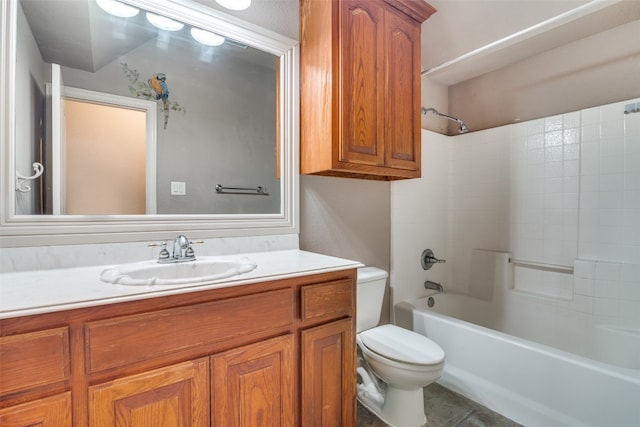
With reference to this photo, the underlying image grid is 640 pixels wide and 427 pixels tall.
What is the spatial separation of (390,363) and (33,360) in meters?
1.27

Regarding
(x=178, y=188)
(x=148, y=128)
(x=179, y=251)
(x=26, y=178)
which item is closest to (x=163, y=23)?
(x=148, y=128)

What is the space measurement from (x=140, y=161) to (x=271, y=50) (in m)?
0.85

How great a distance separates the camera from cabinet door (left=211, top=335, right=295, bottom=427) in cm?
91

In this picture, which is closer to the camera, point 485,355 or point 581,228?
point 485,355

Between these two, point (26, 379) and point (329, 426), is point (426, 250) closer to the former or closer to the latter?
point (329, 426)

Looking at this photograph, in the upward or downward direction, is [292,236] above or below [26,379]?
above

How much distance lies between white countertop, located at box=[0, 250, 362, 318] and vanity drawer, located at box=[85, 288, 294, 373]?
0.19 ft

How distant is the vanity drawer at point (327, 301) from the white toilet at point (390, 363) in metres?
0.42

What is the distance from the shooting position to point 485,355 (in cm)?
164

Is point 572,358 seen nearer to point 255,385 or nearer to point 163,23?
point 255,385

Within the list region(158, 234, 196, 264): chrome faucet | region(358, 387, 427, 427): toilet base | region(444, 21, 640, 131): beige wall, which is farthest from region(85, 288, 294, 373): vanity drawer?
region(444, 21, 640, 131): beige wall

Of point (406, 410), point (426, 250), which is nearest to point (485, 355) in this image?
point (406, 410)

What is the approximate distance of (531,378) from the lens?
1.47 metres

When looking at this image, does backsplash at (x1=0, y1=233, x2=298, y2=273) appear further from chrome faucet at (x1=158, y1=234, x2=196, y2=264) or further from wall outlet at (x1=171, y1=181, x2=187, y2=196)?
wall outlet at (x1=171, y1=181, x2=187, y2=196)
